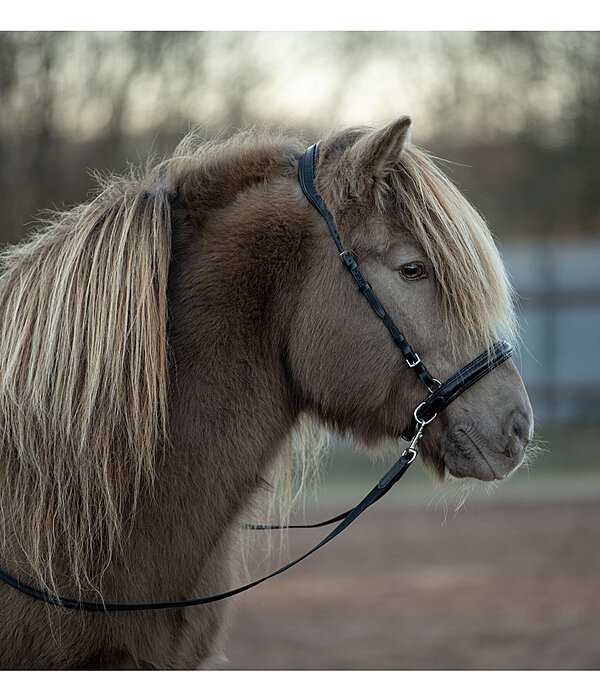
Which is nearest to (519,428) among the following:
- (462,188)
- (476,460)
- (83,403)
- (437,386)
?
(476,460)

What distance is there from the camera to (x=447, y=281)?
6.91 ft

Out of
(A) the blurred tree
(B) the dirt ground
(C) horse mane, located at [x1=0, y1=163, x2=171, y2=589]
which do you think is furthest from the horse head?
(A) the blurred tree

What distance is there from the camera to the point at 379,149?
6.78 ft

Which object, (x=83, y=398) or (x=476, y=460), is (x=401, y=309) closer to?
(x=476, y=460)

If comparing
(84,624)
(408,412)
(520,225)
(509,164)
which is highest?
(509,164)

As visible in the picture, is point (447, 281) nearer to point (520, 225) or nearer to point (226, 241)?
point (226, 241)

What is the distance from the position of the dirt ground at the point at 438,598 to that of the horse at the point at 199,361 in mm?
1021

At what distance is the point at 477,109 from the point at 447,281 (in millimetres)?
10956

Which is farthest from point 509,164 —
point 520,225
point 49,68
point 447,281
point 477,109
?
point 447,281

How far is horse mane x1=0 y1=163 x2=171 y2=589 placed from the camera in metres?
1.98

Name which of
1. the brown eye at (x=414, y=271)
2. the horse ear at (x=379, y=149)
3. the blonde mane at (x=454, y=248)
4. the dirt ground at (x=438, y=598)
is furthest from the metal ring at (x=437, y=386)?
the dirt ground at (x=438, y=598)

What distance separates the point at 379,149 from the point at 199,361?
805mm

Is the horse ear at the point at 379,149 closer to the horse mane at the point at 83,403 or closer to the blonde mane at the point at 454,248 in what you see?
the blonde mane at the point at 454,248

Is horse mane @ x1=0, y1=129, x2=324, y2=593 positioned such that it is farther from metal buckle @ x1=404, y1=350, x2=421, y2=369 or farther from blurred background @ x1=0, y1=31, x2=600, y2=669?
blurred background @ x1=0, y1=31, x2=600, y2=669
